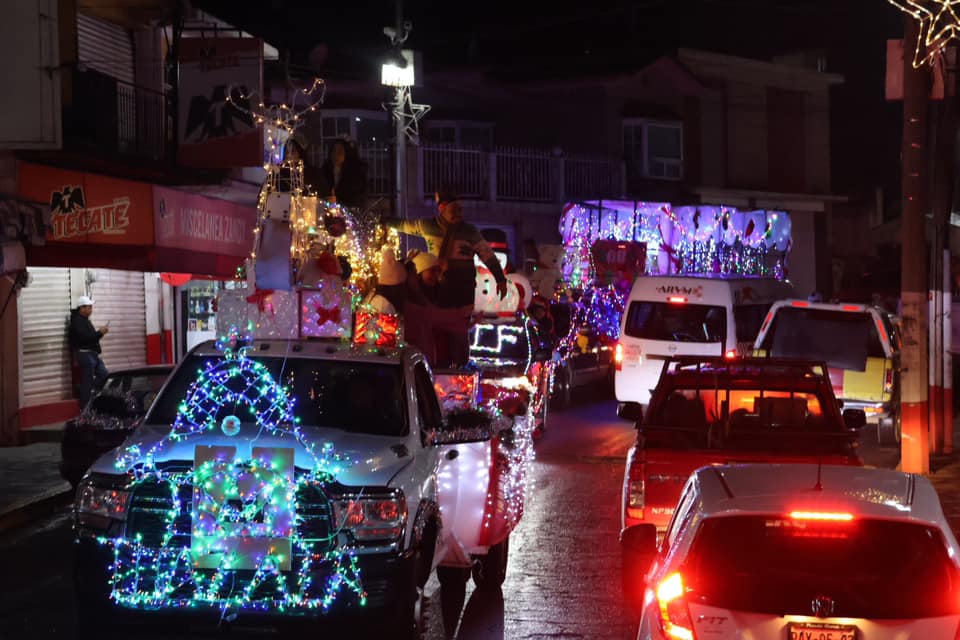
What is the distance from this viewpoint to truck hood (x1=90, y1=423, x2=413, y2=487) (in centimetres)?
741

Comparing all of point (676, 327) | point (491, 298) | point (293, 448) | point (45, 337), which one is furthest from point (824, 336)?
point (293, 448)

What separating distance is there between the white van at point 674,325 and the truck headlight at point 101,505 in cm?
1478

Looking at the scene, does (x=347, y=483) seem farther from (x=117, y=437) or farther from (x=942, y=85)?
(x=942, y=85)

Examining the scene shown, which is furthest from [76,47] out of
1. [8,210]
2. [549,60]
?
[549,60]

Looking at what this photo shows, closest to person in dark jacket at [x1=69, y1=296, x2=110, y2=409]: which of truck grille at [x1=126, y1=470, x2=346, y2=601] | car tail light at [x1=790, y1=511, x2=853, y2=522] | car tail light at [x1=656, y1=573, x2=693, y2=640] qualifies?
truck grille at [x1=126, y1=470, x2=346, y2=601]

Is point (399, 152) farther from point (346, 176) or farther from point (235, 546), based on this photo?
point (235, 546)

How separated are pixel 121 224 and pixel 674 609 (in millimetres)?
17167

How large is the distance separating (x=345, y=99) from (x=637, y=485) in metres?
28.7

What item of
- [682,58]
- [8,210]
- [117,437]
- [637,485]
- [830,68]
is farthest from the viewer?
[830,68]

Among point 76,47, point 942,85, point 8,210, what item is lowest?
point 8,210

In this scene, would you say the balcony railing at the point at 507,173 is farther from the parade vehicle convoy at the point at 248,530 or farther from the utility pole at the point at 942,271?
the parade vehicle convoy at the point at 248,530

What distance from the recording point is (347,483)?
7371 mm

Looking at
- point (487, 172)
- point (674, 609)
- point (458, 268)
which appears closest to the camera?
point (674, 609)

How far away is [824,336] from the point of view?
1911cm
